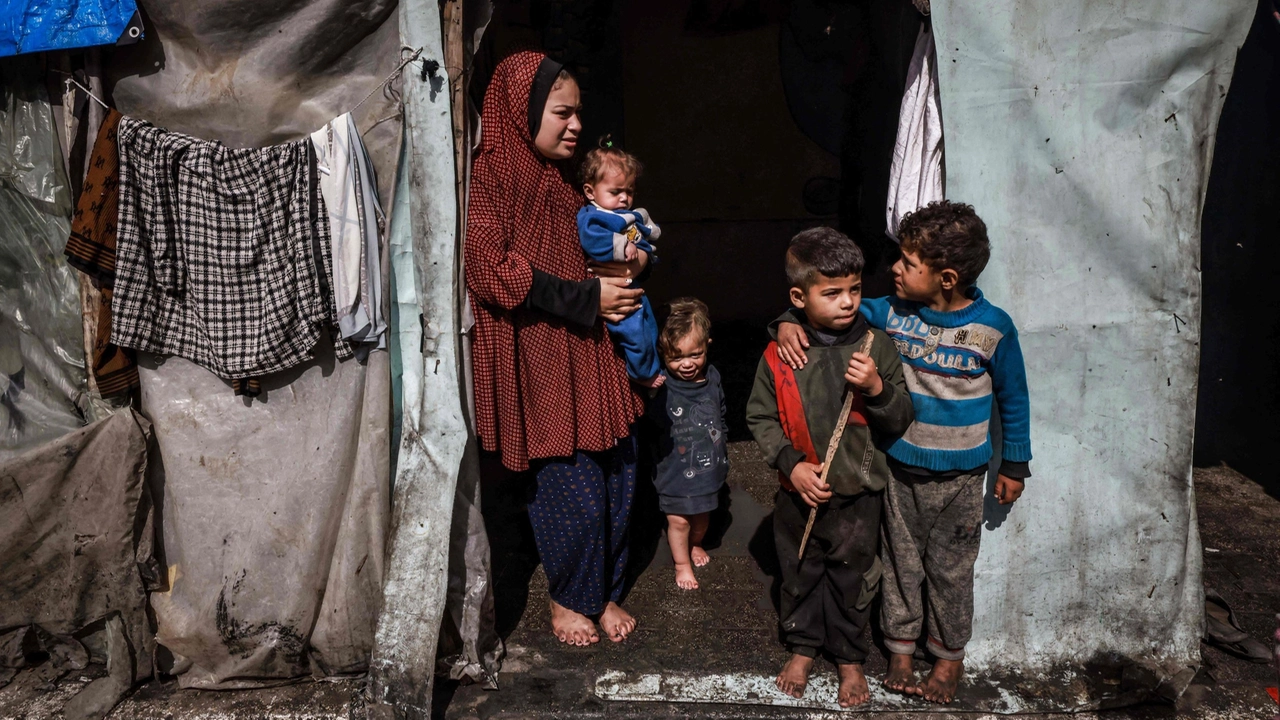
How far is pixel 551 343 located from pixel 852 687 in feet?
5.03

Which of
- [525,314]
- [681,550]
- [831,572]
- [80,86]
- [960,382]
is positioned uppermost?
[80,86]

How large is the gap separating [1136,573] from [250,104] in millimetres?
3263

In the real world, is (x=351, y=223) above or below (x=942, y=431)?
above

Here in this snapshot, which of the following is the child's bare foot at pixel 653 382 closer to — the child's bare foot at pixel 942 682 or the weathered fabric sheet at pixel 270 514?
the weathered fabric sheet at pixel 270 514

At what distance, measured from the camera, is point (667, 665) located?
3.02 m

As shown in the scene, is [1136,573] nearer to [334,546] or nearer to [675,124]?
[334,546]

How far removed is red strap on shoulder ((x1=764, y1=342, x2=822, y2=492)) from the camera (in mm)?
2709

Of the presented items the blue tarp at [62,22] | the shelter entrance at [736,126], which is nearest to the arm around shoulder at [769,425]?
the shelter entrance at [736,126]

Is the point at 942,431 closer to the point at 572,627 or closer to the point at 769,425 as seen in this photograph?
the point at 769,425

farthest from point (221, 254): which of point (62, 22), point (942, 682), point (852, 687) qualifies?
point (942, 682)

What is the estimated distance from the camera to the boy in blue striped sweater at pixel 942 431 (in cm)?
255

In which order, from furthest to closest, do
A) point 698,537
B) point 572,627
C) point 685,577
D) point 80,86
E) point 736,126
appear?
1. point 736,126
2. point 698,537
3. point 685,577
4. point 572,627
5. point 80,86

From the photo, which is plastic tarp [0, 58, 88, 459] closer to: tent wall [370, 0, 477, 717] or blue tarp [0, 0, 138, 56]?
blue tarp [0, 0, 138, 56]

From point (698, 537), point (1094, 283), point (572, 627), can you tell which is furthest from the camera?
point (698, 537)
